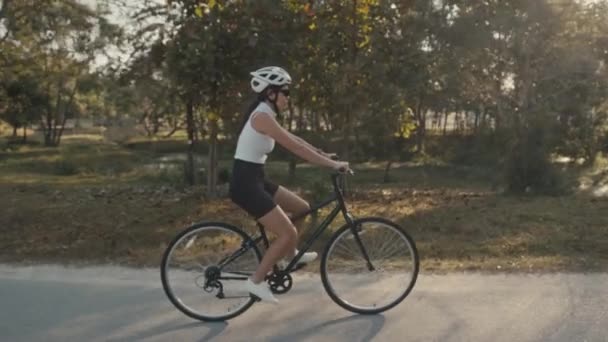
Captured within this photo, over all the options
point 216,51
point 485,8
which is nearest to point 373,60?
point 216,51

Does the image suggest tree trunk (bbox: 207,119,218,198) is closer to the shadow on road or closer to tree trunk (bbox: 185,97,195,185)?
tree trunk (bbox: 185,97,195,185)

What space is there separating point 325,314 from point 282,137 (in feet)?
4.64

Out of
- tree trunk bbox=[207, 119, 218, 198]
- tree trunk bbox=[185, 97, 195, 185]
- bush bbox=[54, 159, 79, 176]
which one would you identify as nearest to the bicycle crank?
tree trunk bbox=[185, 97, 195, 185]

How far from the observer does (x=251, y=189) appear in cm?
436

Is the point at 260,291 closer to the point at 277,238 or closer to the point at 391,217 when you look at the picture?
the point at 277,238

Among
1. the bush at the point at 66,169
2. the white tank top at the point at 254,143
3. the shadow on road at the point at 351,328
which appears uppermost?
the white tank top at the point at 254,143

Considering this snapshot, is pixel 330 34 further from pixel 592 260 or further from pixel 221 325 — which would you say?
pixel 221 325

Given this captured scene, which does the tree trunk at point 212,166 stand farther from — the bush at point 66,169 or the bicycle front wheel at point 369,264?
the bush at point 66,169

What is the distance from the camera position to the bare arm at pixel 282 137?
425 cm

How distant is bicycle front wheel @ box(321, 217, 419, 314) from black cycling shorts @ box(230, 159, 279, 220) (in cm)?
65

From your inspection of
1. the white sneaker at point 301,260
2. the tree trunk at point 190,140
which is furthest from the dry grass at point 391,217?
the white sneaker at point 301,260

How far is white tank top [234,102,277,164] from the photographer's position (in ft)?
14.2

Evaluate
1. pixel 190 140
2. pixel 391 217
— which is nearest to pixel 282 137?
pixel 391 217

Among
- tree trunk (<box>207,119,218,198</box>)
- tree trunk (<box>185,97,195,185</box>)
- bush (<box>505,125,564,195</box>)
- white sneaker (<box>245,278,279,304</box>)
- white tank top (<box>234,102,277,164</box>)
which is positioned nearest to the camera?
white tank top (<box>234,102,277,164</box>)
